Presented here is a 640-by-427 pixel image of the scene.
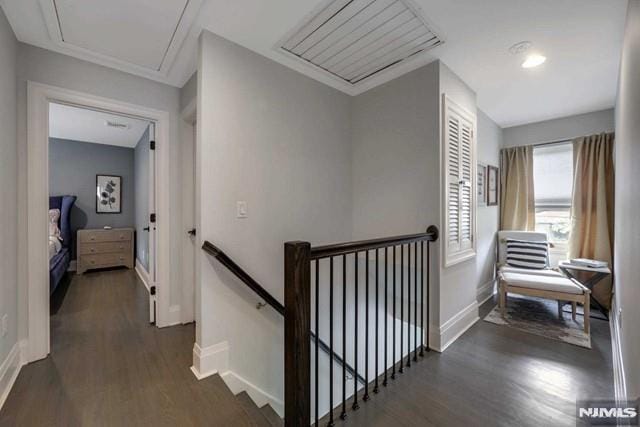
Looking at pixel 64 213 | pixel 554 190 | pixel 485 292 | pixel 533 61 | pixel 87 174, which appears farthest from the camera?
pixel 87 174

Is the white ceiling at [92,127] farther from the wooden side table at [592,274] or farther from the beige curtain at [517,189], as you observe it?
the wooden side table at [592,274]

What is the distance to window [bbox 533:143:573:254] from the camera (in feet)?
11.5

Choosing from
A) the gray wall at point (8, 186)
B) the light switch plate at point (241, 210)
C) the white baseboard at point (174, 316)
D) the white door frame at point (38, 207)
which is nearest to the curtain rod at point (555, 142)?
the light switch plate at point (241, 210)

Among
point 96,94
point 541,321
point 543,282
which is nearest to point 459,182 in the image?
point 543,282

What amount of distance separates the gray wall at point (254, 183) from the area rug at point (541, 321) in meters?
2.14

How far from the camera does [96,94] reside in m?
2.14

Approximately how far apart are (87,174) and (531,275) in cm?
708

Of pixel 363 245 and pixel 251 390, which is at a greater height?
pixel 363 245

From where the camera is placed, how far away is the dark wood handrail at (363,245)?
1243 millimetres

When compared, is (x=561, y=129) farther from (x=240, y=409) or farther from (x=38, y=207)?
(x=38, y=207)

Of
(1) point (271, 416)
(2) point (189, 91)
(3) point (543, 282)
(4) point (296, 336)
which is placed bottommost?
(1) point (271, 416)

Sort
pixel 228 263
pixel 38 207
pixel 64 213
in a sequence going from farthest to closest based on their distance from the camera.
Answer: pixel 64 213, pixel 38 207, pixel 228 263

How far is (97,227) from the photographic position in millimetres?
4945

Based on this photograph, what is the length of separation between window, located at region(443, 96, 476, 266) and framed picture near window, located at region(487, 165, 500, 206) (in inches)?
42.4
